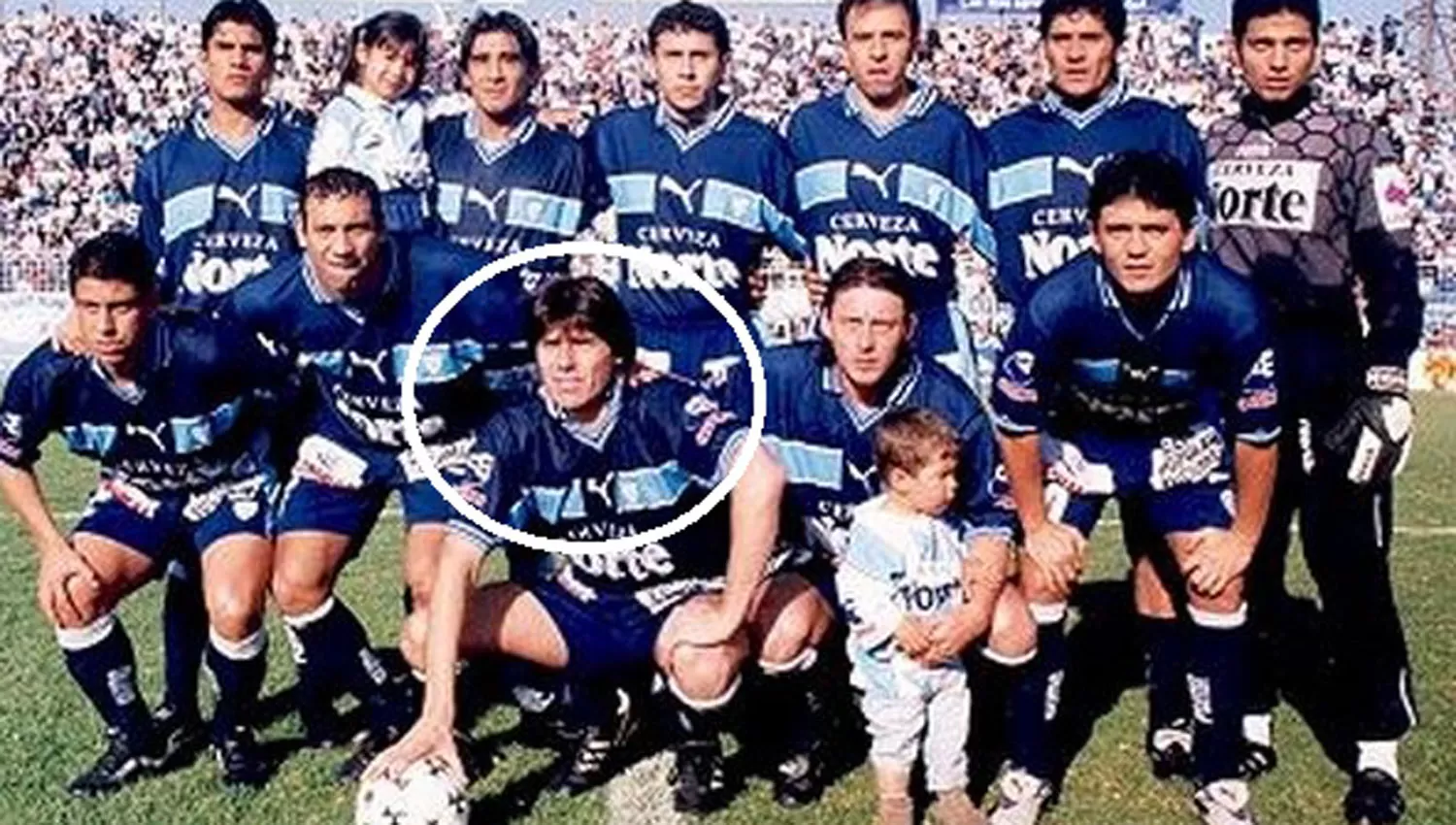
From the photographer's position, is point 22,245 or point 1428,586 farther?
point 22,245

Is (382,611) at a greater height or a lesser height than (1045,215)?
lesser

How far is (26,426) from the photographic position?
4.85 metres

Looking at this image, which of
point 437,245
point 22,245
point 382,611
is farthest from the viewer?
point 22,245

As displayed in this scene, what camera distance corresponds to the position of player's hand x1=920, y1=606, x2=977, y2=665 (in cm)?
428

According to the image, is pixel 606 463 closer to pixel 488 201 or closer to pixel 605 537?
pixel 605 537

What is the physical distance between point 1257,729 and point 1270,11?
2.07 meters

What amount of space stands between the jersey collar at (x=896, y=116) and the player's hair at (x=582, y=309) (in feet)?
4.72

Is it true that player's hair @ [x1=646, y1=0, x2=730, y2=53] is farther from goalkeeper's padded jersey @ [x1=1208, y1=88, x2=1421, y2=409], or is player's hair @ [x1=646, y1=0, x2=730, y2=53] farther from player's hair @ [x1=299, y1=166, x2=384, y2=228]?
goalkeeper's padded jersey @ [x1=1208, y1=88, x2=1421, y2=409]

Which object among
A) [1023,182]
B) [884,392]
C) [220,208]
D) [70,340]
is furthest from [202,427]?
[1023,182]

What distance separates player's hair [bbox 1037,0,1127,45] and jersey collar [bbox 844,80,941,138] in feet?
1.67

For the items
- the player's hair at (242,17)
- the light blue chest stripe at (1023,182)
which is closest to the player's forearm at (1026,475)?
the light blue chest stripe at (1023,182)

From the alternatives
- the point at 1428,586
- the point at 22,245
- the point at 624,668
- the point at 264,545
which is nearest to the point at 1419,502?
the point at 1428,586

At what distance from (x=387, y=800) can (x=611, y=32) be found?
86.4ft

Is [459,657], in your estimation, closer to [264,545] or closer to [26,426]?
[264,545]
